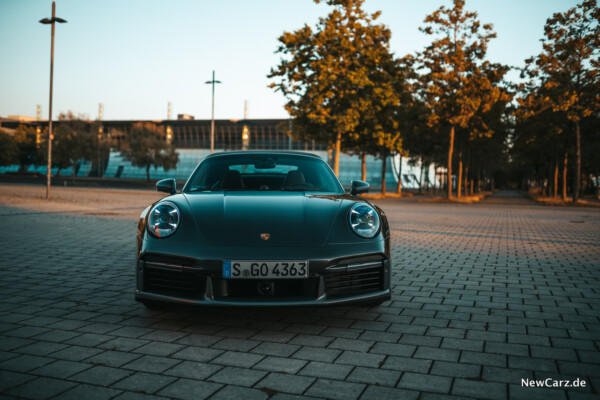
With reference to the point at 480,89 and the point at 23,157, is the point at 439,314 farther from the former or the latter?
the point at 23,157

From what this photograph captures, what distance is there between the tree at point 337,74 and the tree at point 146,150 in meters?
32.6

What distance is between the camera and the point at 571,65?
24391 millimetres

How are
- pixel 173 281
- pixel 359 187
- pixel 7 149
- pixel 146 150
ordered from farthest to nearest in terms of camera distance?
pixel 7 149 → pixel 146 150 → pixel 359 187 → pixel 173 281

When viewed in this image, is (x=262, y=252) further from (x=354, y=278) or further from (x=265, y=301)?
(x=354, y=278)

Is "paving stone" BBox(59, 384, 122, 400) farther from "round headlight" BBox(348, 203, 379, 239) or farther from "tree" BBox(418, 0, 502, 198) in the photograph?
"tree" BBox(418, 0, 502, 198)

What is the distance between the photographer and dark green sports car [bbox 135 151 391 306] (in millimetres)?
3463

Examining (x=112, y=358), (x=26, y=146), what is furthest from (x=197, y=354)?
(x=26, y=146)

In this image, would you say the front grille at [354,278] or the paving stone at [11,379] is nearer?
the paving stone at [11,379]

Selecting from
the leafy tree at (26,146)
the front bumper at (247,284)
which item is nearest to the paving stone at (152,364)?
the front bumper at (247,284)

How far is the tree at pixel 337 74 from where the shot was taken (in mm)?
23484

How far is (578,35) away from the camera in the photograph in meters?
24.2

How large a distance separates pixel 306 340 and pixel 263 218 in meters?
0.93

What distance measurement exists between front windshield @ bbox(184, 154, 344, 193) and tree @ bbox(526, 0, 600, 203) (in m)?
22.6

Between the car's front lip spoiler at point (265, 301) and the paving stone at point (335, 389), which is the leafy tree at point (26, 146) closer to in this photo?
the car's front lip spoiler at point (265, 301)
